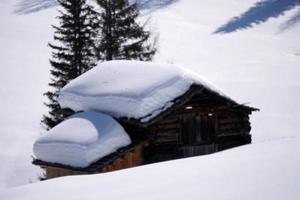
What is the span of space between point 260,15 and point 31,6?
42804 millimetres

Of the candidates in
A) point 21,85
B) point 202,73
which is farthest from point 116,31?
point 202,73

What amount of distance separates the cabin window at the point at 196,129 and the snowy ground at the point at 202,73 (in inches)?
196

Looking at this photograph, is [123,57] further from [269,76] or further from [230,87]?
[269,76]

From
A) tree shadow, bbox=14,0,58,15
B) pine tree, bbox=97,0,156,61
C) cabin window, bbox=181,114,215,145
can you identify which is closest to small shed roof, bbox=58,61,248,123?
cabin window, bbox=181,114,215,145

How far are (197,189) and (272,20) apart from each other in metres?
78.1

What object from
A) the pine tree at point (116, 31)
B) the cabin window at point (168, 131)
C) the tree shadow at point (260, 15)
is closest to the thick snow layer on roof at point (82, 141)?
the cabin window at point (168, 131)

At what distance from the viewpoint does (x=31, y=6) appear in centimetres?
7081

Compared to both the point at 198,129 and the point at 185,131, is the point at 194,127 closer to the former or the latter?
the point at 198,129

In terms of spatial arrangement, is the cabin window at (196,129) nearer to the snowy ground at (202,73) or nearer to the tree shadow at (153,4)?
the snowy ground at (202,73)

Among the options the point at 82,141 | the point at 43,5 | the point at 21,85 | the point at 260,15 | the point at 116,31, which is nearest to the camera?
the point at 82,141

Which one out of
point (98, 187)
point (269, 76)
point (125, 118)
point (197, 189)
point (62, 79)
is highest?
point (197, 189)

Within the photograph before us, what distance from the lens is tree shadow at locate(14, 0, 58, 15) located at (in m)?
67.9

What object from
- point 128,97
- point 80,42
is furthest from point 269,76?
point 128,97

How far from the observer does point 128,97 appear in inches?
587
